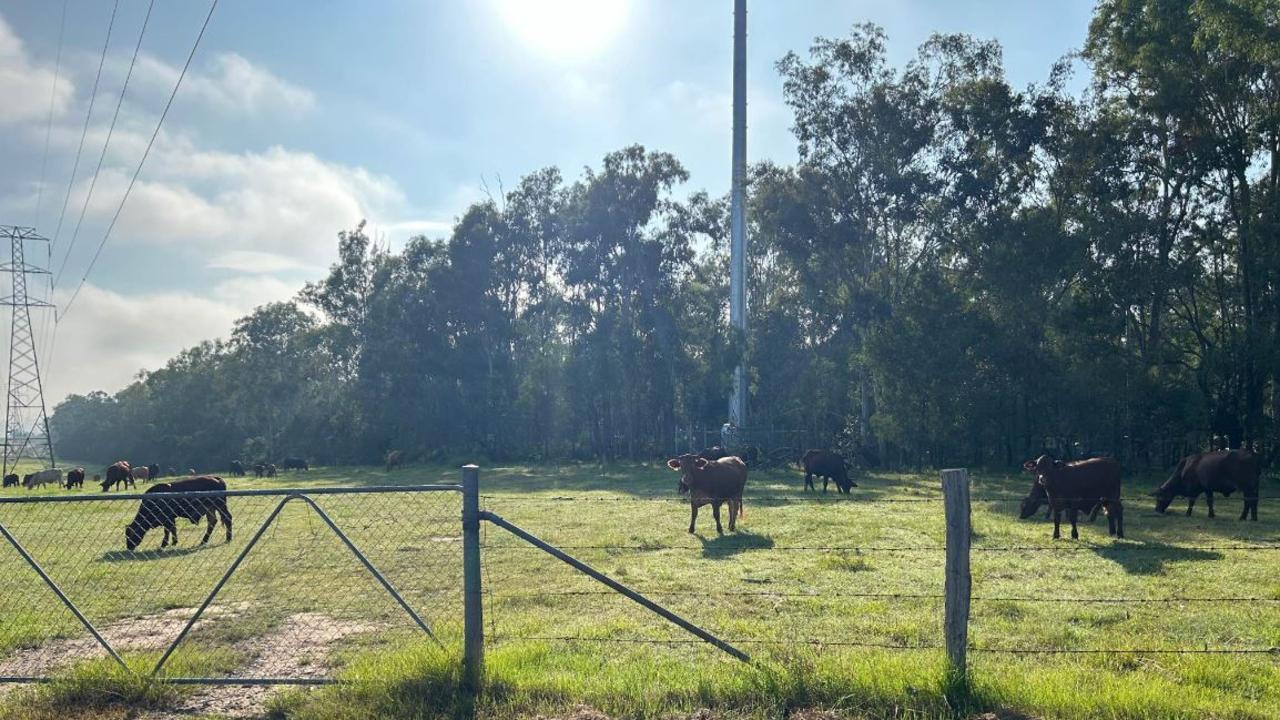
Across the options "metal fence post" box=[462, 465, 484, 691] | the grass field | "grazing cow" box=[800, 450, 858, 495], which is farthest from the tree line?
"metal fence post" box=[462, 465, 484, 691]

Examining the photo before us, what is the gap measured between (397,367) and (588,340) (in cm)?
1671

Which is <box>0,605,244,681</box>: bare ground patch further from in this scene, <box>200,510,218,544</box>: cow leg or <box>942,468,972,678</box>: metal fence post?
<box>942,468,972,678</box>: metal fence post

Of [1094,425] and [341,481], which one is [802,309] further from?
[341,481]

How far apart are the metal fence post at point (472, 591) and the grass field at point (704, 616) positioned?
0.46 ft

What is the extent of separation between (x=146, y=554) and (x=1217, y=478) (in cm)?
2184

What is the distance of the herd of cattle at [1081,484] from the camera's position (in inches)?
639

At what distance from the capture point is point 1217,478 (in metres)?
19.7

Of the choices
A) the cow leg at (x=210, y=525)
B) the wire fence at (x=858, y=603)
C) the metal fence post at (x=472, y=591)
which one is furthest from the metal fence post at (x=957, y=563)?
the cow leg at (x=210, y=525)

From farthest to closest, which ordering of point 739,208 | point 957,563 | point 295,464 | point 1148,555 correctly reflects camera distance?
1. point 295,464
2. point 739,208
3. point 1148,555
4. point 957,563

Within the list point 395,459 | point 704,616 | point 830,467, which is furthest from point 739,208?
point 704,616

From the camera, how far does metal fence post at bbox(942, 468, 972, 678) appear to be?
588 cm

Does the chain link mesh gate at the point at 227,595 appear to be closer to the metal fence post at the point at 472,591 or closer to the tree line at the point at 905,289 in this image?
the metal fence post at the point at 472,591

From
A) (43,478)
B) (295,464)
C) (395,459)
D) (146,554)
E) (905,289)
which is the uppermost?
(905,289)

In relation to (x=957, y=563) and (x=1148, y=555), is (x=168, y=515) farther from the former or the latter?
(x=1148, y=555)
